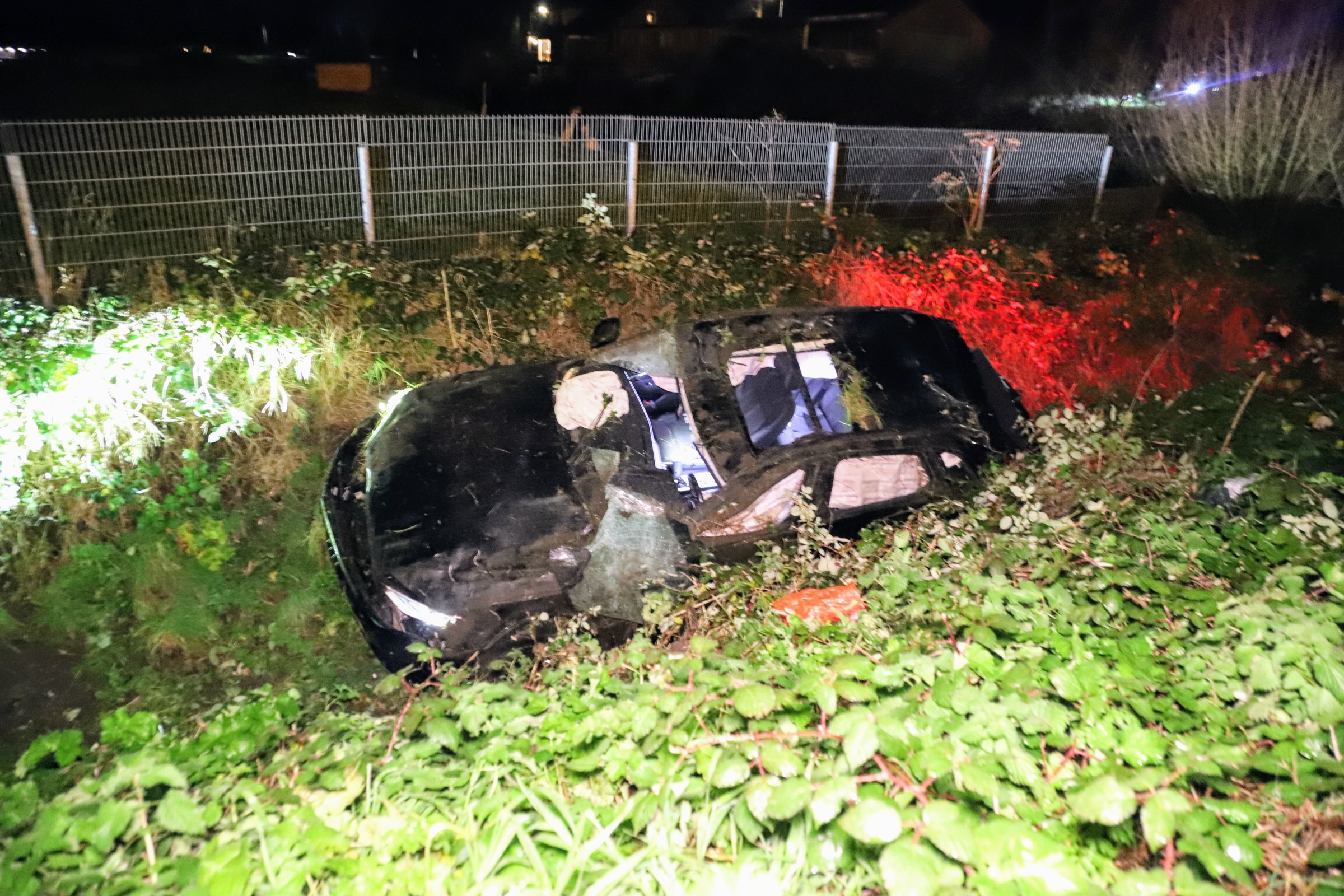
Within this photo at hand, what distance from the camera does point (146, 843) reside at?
175cm

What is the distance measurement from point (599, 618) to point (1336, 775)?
2.54 meters

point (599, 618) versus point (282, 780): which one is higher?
point (282, 780)

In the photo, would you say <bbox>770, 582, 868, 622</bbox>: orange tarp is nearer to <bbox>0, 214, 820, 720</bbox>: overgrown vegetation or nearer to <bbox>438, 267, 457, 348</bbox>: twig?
<bbox>0, 214, 820, 720</bbox>: overgrown vegetation

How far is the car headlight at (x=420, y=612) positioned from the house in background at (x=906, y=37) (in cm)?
Result: 2748

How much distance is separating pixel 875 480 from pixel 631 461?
1.33 metres

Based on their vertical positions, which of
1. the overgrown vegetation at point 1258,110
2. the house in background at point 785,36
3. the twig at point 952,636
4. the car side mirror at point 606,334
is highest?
the house in background at point 785,36

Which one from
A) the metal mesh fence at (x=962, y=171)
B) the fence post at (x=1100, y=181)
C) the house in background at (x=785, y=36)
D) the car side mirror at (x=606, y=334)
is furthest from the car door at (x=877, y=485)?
the house in background at (x=785, y=36)

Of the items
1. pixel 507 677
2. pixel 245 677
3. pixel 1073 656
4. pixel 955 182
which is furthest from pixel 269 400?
pixel 955 182

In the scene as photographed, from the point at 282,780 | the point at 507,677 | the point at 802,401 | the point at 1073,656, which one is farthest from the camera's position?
the point at 802,401

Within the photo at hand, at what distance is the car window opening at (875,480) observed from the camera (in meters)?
4.08

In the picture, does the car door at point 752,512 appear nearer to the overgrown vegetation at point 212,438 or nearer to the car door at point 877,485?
the car door at point 877,485

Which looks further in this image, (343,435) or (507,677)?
(343,435)

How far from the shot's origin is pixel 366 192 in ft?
22.7

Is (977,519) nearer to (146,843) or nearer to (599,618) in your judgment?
(599,618)
